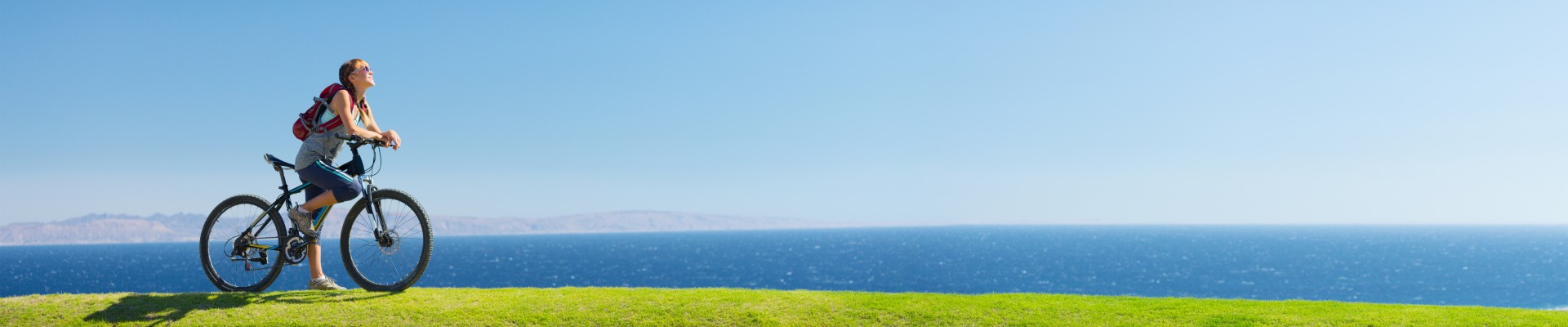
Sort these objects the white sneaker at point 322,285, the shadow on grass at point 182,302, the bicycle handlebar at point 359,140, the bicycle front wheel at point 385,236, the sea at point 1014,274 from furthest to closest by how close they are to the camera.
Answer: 1. the sea at point 1014,274
2. the white sneaker at point 322,285
3. the shadow on grass at point 182,302
4. the bicycle front wheel at point 385,236
5. the bicycle handlebar at point 359,140

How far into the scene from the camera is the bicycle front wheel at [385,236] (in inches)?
368

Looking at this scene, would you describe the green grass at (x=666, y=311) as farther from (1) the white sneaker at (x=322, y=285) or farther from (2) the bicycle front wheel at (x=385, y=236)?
(2) the bicycle front wheel at (x=385, y=236)

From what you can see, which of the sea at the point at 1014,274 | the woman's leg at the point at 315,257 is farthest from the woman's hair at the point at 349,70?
the sea at the point at 1014,274

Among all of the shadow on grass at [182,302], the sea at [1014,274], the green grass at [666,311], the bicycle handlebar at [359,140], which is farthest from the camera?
the sea at [1014,274]

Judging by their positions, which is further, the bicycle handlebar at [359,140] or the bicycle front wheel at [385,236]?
the bicycle front wheel at [385,236]

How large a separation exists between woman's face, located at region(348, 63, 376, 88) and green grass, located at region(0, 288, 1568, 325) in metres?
2.48

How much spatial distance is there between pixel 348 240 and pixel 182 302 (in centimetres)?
218

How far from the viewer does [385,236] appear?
30.5 feet

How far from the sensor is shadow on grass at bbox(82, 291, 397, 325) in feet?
A: 31.1

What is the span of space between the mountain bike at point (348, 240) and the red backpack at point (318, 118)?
0.18 m

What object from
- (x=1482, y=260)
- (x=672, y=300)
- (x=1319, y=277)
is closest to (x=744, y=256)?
(x=1319, y=277)

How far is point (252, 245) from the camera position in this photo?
10062 millimetres

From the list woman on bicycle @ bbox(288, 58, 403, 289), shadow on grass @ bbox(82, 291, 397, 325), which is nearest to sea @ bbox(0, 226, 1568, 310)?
shadow on grass @ bbox(82, 291, 397, 325)

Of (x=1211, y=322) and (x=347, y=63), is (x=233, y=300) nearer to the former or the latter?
(x=347, y=63)
